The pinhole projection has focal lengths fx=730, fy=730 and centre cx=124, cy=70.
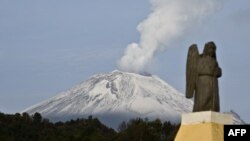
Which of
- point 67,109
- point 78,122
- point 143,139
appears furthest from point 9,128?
point 67,109

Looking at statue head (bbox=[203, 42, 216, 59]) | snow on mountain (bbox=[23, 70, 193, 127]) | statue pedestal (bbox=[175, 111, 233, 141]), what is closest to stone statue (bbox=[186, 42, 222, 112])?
statue head (bbox=[203, 42, 216, 59])

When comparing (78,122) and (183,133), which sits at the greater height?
(78,122)

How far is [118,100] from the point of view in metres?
174

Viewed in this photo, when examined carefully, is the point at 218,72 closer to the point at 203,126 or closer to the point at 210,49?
the point at 210,49

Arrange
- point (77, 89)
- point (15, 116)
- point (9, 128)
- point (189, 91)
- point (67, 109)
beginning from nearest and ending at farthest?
point (189, 91) → point (9, 128) → point (15, 116) → point (67, 109) → point (77, 89)

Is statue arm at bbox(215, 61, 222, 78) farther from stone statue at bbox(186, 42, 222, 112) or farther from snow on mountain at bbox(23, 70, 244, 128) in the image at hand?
snow on mountain at bbox(23, 70, 244, 128)

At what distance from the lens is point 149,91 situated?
178 m

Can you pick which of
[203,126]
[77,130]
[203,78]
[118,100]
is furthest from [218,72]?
[118,100]

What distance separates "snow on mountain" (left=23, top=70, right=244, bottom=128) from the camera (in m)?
155

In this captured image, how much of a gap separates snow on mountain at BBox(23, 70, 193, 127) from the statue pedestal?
12841 centimetres

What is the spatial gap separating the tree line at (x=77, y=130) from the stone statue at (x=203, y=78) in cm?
3437

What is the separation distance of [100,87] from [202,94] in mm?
156932

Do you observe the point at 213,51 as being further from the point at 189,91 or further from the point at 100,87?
the point at 100,87

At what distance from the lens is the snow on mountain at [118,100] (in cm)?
15538
